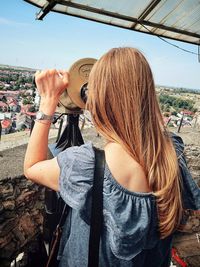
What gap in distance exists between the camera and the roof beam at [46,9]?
2.55 m

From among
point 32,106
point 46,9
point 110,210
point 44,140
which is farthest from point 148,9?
point 32,106

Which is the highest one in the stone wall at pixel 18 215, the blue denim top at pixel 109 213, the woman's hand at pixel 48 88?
the woman's hand at pixel 48 88

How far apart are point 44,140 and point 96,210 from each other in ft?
1.12

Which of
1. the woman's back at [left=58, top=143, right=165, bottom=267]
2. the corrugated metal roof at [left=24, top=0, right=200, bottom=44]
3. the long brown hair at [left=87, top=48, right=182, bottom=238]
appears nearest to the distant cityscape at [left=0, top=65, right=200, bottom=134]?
the long brown hair at [left=87, top=48, right=182, bottom=238]

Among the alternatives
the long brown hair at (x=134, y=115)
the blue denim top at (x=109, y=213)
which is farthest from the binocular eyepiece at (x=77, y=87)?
the blue denim top at (x=109, y=213)

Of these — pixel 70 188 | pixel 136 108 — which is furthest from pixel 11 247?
pixel 136 108

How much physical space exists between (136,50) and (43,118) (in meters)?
0.46

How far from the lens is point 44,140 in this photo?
44.4 inches

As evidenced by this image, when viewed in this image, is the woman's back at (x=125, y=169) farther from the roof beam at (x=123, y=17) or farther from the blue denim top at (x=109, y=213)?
the roof beam at (x=123, y=17)

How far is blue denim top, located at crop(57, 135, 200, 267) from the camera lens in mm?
1004

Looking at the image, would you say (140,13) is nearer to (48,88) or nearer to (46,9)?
(46,9)

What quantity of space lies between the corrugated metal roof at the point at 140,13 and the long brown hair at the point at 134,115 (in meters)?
1.78

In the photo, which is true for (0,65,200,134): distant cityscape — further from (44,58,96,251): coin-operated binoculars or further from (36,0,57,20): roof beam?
(36,0,57,20): roof beam

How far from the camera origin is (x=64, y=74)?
1.21 metres
